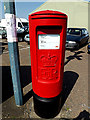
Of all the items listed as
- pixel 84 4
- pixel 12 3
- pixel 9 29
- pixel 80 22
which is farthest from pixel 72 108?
pixel 84 4

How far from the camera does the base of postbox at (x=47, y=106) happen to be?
6.15 ft

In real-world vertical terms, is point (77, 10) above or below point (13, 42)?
above

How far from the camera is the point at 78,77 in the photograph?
361cm

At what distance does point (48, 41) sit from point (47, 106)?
1.24 metres

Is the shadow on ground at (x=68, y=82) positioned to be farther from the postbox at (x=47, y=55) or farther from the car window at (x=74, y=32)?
the car window at (x=74, y=32)

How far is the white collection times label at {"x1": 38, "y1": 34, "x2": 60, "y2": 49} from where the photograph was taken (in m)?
1.52

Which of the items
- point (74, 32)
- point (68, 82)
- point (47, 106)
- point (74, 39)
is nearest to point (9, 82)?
point (47, 106)

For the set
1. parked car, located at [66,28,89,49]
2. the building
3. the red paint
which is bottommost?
the red paint

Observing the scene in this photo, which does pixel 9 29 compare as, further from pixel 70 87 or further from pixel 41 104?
pixel 70 87

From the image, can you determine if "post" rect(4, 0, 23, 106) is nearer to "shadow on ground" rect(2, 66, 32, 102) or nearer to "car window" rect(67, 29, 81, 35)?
"shadow on ground" rect(2, 66, 32, 102)

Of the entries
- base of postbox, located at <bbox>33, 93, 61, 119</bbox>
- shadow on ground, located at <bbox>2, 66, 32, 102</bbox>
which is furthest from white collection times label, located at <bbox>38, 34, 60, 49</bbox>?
shadow on ground, located at <bbox>2, 66, 32, 102</bbox>

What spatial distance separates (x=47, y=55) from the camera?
1580 millimetres

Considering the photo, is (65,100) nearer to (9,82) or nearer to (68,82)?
(68,82)

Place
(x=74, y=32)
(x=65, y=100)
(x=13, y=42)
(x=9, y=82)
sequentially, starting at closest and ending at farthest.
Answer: (x=13, y=42), (x=65, y=100), (x=9, y=82), (x=74, y=32)
